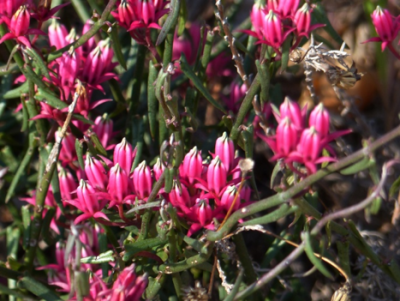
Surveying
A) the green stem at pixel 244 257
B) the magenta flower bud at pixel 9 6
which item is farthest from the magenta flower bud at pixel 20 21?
the green stem at pixel 244 257

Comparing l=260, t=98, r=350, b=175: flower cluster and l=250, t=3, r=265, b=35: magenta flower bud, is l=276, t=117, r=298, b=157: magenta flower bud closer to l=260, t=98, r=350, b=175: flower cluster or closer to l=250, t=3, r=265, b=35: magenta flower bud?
l=260, t=98, r=350, b=175: flower cluster

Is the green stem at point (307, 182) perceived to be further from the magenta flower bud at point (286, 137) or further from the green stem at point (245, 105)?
the green stem at point (245, 105)

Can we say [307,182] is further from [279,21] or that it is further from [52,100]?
[52,100]

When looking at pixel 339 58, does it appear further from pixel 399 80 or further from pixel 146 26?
pixel 399 80

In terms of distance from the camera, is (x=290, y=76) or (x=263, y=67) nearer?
(x=263, y=67)

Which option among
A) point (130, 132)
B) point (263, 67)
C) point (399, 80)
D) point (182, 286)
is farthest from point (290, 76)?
point (182, 286)

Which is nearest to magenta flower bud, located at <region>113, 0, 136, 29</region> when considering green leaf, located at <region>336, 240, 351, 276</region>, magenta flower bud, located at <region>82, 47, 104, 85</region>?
magenta flower bud, located at <region>82, 47, 104, 85</region>
